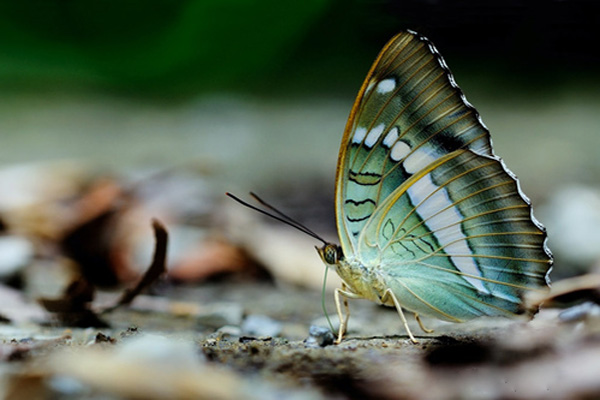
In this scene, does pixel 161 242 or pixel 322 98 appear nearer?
pixel 161 242

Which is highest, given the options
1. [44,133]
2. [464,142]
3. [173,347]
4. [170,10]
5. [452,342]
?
[170,10]

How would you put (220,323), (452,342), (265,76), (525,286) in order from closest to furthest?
(452,342) < (525,286) < (220,323) < (265,76)

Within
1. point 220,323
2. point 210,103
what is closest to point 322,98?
point 210,103

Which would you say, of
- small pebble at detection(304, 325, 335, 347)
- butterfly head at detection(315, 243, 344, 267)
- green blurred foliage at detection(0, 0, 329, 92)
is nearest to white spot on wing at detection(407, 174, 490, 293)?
butterfly head at detection(315, 243, 344, 267)

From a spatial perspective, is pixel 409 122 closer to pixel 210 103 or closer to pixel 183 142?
pixel 183 142

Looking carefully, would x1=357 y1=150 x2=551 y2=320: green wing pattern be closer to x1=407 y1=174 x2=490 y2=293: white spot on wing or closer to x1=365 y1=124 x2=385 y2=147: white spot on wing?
x1=407 y1=174 x2=490 y2=293: white spot on wing

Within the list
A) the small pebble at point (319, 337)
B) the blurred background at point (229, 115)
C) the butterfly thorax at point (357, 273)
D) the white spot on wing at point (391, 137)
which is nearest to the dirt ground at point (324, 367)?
the small pebble at point (319, 337)

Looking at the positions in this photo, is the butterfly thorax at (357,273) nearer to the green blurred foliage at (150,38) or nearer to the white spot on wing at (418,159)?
the white spot on wing at (418,159)
